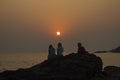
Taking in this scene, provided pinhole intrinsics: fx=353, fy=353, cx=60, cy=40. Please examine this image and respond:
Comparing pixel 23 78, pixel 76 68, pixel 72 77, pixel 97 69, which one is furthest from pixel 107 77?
pixel 23 78

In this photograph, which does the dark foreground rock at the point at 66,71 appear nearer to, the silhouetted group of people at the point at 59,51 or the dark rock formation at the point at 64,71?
the dark rock formation at the point at 64,71

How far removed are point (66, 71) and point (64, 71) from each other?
6.9 inches

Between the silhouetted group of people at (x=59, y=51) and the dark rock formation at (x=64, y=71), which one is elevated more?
the silhouetted group of people at (x=59, y=51)

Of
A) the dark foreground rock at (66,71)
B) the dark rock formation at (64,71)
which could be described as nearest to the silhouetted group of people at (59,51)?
the dark foreground rock at (66,71)

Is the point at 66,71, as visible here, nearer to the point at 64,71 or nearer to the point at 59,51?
the point at 64,71

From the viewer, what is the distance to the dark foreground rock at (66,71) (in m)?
25.0

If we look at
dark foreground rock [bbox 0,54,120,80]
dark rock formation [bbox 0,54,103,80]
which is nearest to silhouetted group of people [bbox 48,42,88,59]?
dark foreground rock [bbox 0,54,120,80]

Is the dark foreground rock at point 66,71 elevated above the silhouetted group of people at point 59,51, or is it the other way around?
the silhouetted group of people at point 59,51

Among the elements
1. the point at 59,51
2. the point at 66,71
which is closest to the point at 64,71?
the point at 66,71

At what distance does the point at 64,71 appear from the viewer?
26344 mm

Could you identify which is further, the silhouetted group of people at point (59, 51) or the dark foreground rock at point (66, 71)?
the silhouetted group of people at point (59, 51)

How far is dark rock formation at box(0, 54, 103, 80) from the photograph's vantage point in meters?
25.0

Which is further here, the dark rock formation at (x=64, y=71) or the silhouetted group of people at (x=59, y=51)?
the silhouetted group of people at (x=59, y=51)

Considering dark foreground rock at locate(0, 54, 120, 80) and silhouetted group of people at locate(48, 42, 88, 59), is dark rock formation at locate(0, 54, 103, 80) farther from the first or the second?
silhouetted group of people at locate(48, 42, 88, 59)
